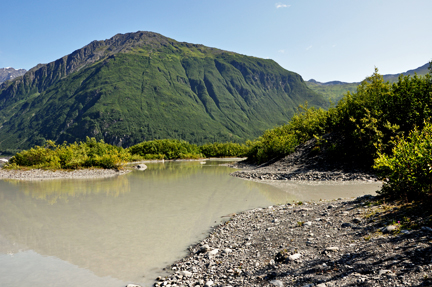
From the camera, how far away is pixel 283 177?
33500 mm

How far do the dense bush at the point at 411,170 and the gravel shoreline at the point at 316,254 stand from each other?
4.72ft

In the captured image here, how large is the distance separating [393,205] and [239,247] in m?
6.86

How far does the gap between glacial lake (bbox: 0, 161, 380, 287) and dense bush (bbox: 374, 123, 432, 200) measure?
9.77 meters

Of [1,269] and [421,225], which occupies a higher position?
[421,225]

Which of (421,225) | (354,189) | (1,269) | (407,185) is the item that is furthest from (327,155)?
(1,269)

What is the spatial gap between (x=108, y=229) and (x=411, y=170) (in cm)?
1612

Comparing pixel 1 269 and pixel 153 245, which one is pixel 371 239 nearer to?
pixel 153 245

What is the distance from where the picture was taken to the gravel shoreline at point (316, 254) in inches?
236

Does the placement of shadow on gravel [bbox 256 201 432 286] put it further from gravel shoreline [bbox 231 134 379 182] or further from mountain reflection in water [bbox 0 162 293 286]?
gravel shoreline [bbox 231 134 379 182]

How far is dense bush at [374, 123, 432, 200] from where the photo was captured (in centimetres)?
930

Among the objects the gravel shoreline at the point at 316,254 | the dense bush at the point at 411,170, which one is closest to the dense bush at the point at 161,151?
the gravel shoreline at the point at 316,254

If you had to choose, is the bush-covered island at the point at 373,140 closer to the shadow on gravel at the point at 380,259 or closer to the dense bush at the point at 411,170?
the dense bush at the point at 411,170

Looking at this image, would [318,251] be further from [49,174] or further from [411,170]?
[49,174]

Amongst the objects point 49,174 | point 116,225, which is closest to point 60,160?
point 49,174
